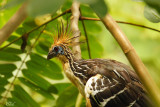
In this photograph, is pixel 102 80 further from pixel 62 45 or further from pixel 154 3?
pixel 154 3

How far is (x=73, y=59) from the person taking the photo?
2.39 metres

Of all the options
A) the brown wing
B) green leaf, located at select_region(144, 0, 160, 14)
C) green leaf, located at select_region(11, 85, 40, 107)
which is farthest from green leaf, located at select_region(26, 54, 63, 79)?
green leaf, located at select_region(144, 0, 160, 14)

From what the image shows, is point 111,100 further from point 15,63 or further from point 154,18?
point 15,63

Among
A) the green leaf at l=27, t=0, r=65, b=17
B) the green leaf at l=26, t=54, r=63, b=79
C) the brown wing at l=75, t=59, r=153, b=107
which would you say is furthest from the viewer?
the green leaf at l=26, t=54, r=63, b=79

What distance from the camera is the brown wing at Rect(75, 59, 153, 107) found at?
2078 millimetres

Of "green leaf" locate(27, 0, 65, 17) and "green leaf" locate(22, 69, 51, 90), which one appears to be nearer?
"green leaf" locate(27, 0, 65, 17)

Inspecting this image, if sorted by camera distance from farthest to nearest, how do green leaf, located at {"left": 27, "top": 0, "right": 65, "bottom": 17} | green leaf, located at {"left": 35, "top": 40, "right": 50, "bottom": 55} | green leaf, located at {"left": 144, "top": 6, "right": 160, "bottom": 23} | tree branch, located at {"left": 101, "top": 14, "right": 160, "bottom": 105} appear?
green leaf, located at {"left": 35, "top": 40, "right": 50, "bottom": 55} → green leaf, located at {"left": 144, "top": 6, "right": 160, "bottom": 23} → tree branch, located at {"left": 101, "top": 14, "right": 160, "bottom": 105} → green leaf, located at {"left": 27, "top": 0, "right": 65, "bottom": 17}

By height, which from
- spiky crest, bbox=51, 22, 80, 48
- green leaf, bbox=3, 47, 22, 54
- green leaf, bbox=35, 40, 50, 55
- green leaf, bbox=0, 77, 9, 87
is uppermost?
spiky crest, bbox=51, 22, 80, 48

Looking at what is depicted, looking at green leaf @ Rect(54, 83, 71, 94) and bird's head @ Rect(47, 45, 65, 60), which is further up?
bird's head @ Rect(47, 45, 65, 60)

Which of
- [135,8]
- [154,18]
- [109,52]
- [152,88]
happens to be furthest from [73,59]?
[135,8]

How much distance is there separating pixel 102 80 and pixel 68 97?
0.44 meters

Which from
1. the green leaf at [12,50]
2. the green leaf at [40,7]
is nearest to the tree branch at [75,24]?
the green leaf at [12,50]

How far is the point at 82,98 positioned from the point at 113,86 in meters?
0.34

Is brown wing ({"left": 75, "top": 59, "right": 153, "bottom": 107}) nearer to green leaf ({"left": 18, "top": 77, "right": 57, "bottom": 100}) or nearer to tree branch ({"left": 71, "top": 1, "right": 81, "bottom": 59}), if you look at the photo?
tree branch ({"left": 71, "top": 1, "right": 81, "bottom": 59})
